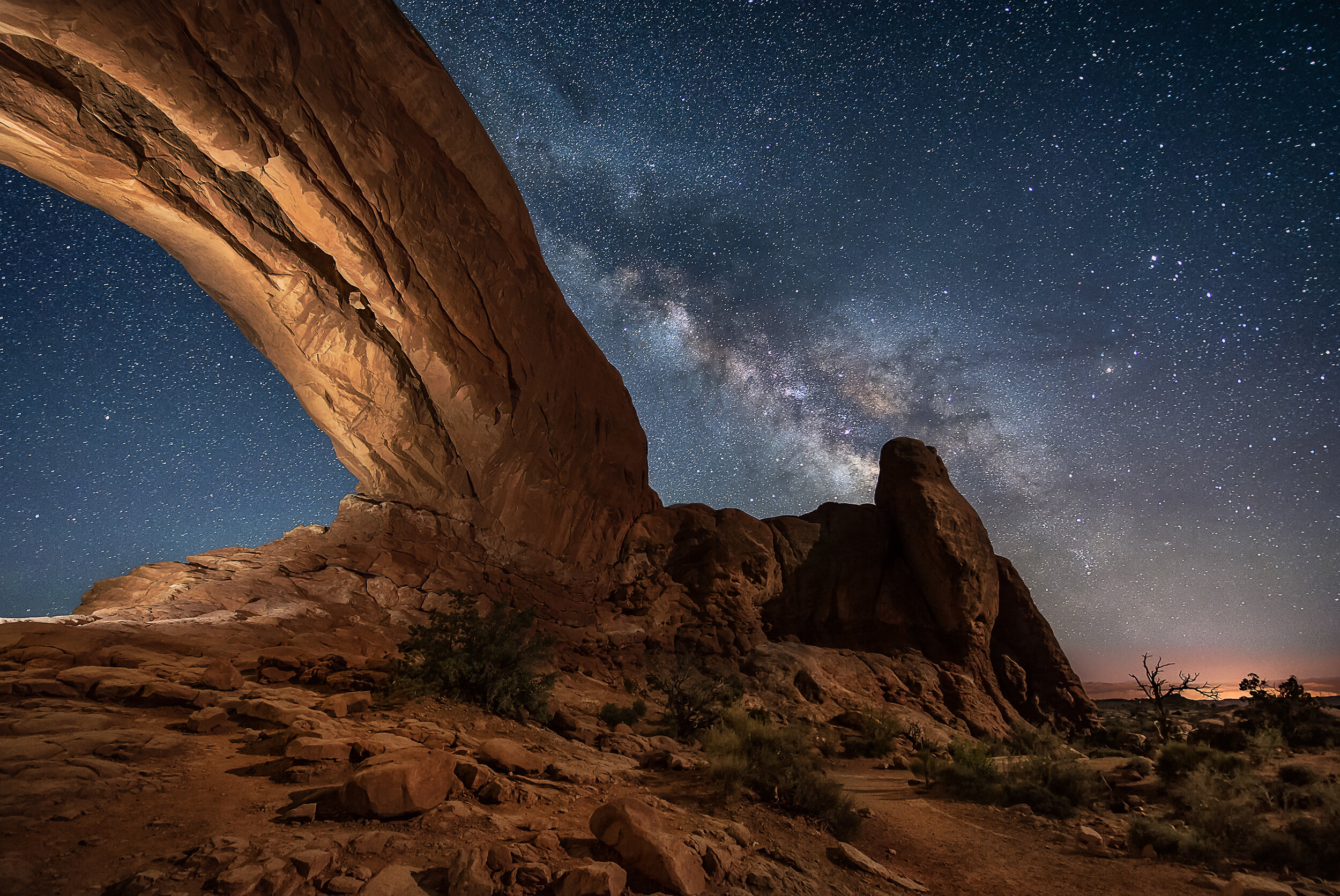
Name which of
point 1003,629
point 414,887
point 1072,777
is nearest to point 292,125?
point 414,887

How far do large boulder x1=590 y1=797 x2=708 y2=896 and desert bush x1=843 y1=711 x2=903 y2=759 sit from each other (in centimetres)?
1031

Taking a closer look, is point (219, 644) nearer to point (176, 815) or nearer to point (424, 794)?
point (176, 815)

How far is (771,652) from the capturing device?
57.7ft

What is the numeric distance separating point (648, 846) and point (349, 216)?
13277mm

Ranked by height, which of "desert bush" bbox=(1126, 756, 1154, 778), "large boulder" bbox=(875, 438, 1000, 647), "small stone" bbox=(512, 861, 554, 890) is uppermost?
"large boulder" bbox=(875, 438, 1000, 647)

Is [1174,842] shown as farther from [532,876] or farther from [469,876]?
[469,876]

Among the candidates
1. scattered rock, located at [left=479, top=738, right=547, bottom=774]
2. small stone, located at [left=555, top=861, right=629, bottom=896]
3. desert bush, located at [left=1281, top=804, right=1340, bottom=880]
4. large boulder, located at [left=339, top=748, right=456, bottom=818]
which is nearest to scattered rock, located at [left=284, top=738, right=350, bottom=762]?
large boulder, located at [left=339, top=748, right=456, bottom=818]

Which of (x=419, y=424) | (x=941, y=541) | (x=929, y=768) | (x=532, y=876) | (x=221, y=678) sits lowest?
(x=929, y=768)

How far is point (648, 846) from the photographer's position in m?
3.72

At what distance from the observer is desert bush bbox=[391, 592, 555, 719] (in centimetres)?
782

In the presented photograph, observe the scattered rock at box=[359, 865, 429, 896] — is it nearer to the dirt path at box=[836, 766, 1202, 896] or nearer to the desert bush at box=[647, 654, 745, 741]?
the dirt path at box=[836, 766, 1202, 896]

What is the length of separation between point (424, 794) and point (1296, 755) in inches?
773

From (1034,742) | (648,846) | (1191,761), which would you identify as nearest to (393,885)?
(648,846)

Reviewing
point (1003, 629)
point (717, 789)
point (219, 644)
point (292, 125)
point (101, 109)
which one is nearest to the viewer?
point (717, 789)
